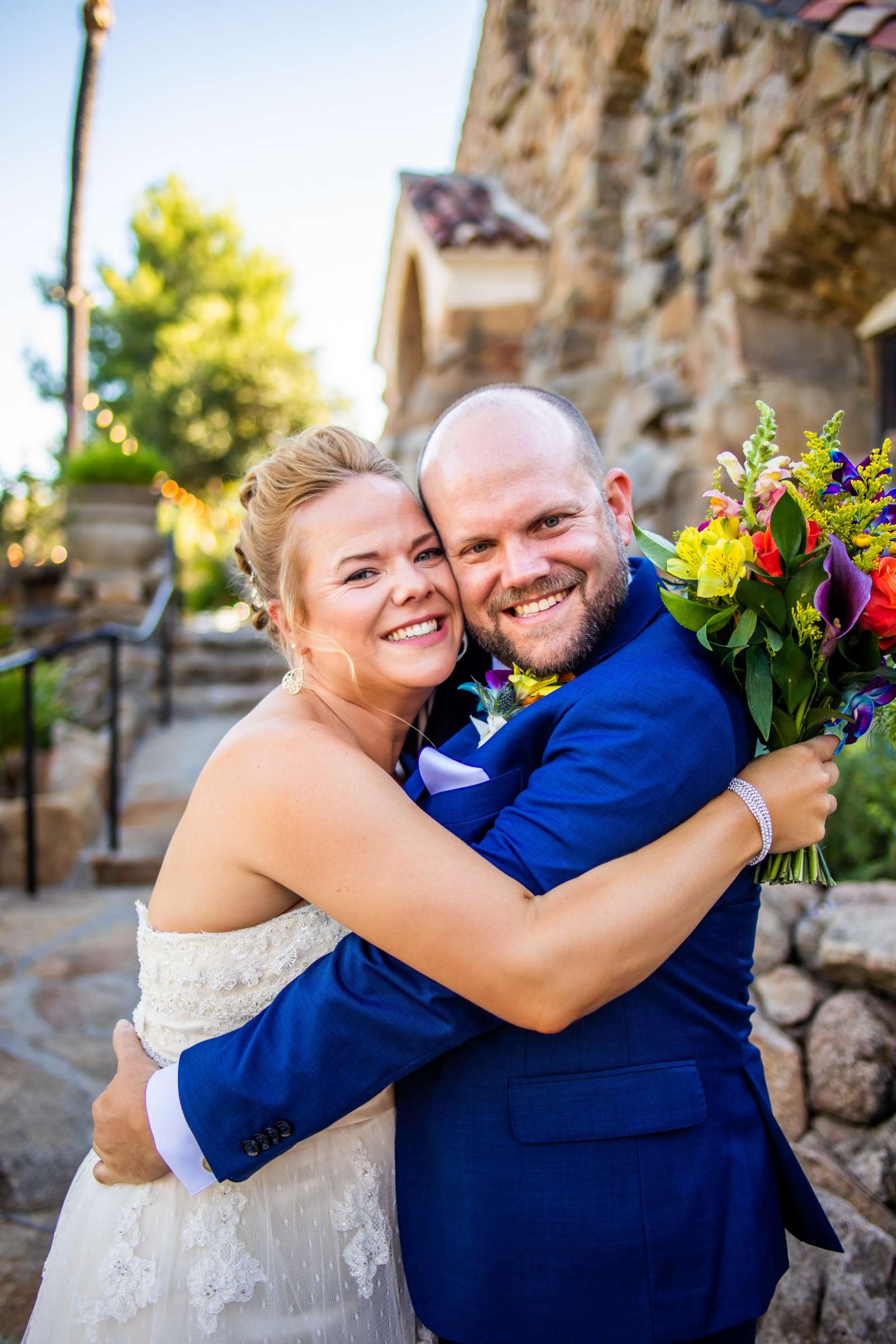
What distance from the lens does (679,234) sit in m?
4.63

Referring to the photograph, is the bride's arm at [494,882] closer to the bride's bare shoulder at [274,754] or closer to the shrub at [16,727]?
the bride's bare shoulder at [274,754]

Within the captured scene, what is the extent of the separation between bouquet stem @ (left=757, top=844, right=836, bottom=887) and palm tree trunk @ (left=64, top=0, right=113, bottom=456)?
9684mm

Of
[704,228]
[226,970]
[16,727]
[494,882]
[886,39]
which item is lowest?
[16,727]

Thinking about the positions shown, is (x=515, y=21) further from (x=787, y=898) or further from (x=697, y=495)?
(x=787, y=898)

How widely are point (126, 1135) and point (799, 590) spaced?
1.43m

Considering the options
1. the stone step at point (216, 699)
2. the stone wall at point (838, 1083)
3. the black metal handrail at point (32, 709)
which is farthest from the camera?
the stone step at point (216, 699)

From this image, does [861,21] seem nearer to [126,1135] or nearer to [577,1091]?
[577,1091]

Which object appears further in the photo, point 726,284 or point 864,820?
point 726,284

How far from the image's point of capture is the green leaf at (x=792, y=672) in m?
1.42

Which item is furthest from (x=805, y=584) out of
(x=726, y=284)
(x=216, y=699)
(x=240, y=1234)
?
(x=216, y=699)

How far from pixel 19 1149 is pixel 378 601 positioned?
1847 mm

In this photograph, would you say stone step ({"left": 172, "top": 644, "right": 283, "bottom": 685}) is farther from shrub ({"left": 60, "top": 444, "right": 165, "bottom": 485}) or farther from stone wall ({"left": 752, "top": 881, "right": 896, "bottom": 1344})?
stone wall ({"left": 752, "top": 881, "right": 896, "bottom": 1344})

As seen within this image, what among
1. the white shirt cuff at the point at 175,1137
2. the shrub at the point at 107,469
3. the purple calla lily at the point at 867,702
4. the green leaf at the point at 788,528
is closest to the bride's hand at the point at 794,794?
the purple calla lily at the point at 867,702

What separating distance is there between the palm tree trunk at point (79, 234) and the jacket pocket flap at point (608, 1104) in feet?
31.9
